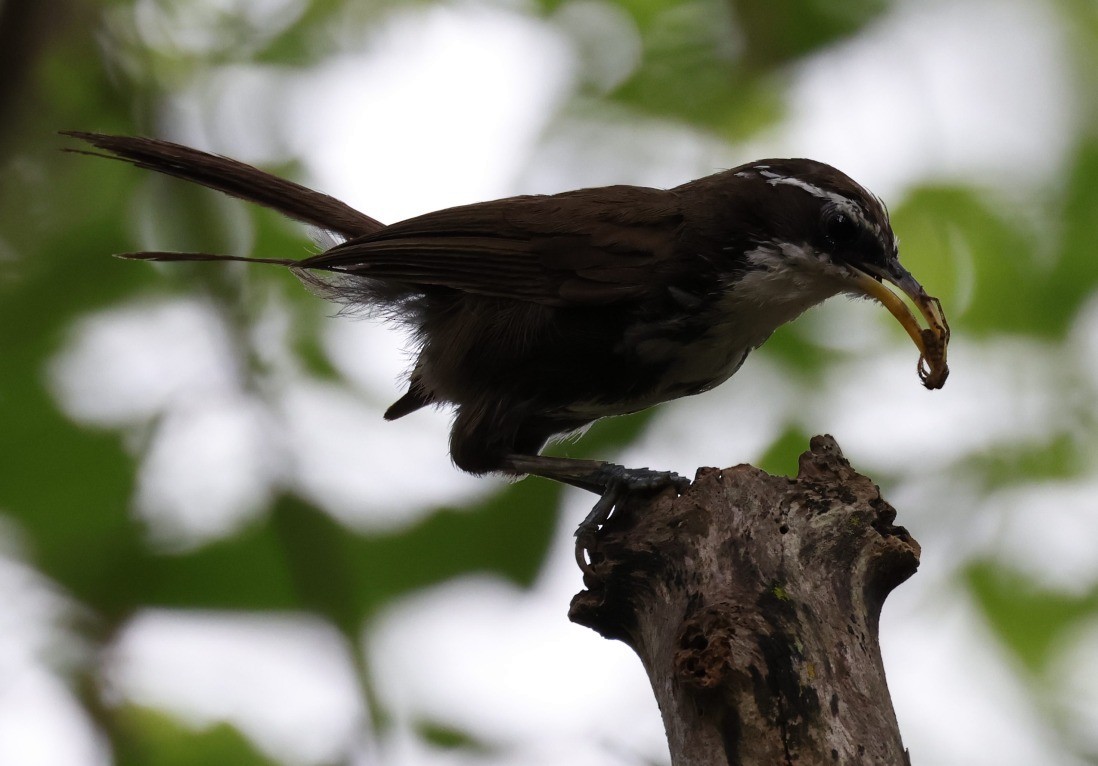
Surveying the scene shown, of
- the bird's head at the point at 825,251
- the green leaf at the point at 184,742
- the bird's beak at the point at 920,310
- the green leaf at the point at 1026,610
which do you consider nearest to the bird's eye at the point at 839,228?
the bird's head at the point at 825,251

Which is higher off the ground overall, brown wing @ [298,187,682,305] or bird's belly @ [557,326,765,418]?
brown wing @ [298,187,682,305]

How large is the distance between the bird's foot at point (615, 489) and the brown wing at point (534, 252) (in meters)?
0.74

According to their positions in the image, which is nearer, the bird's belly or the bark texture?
the bark texture

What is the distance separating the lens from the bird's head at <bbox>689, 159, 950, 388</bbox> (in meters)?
4.10

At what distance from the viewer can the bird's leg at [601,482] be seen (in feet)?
11.2

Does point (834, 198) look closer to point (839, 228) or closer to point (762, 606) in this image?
point (839, 228)

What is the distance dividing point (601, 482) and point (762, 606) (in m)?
1.25

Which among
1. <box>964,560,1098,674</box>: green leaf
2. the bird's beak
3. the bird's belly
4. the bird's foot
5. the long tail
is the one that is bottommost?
the bird's foot

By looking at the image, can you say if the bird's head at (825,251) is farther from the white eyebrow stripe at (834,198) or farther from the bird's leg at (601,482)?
the bird's leg at (601,482)

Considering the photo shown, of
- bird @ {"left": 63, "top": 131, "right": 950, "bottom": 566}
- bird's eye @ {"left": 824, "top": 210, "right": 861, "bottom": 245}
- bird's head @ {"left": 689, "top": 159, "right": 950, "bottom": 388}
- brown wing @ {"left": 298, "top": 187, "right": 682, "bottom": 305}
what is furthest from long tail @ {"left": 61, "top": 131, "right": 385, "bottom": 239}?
bird's eye @ {"left": 824, "top": 210, "right": 861, "bottom": 245}

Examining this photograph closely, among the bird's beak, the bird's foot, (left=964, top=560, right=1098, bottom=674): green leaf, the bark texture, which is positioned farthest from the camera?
(left=964, top=560, right=1098, bottom=674): green leaf

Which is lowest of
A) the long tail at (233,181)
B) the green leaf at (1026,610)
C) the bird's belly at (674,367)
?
the green leaf at (1026,610)

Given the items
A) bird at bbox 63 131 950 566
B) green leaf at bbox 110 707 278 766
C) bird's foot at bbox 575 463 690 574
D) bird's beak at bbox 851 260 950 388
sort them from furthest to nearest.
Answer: green leaf at bbox 110 707 278 766
bird at bbox 63 131 950 566
bird's beak at bbox 851 260 950 388
bird's foot at bbox 575 463 690 574

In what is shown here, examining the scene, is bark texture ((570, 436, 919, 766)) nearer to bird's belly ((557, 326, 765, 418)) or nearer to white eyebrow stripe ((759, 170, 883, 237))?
bird's belly ((557, 326, 765, 418))
